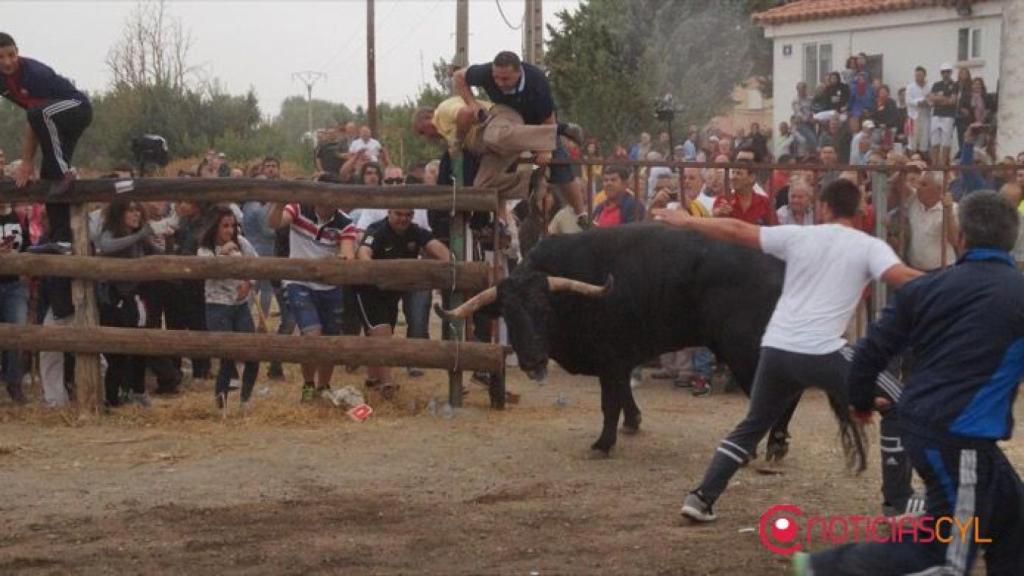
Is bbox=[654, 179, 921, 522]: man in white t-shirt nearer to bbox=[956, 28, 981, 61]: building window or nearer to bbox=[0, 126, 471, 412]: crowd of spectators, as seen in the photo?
bbox=[0, 126, 471, 412]: crowd of spectators

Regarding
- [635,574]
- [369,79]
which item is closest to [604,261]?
[635,574]

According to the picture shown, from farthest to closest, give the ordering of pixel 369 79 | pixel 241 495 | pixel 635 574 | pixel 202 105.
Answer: pixel 202 105
pixel 369 79
pixel 241 495
pixel 635 574

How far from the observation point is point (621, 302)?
10391 mm

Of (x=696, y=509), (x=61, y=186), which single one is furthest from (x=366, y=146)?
(x=696, y=509)

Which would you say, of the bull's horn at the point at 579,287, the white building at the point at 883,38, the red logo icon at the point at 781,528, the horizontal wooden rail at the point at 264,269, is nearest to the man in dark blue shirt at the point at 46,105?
the horizontal wooden rail at the point at 264,269

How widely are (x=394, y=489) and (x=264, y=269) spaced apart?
3.08m

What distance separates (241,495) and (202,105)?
106 feet

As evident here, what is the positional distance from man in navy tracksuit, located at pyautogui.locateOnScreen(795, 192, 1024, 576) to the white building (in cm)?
2391

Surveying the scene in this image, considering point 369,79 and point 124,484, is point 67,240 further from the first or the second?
point 369,79

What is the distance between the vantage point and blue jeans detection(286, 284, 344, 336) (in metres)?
12.2

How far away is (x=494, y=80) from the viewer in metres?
11.6

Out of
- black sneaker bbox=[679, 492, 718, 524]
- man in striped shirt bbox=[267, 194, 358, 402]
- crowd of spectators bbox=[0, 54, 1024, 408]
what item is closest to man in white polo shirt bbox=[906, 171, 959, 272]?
crowd of spectators bbox=[0, 54, 1024, 408]

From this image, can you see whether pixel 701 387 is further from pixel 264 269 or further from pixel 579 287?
pixel 264 269

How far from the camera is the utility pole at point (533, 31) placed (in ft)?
90.0
